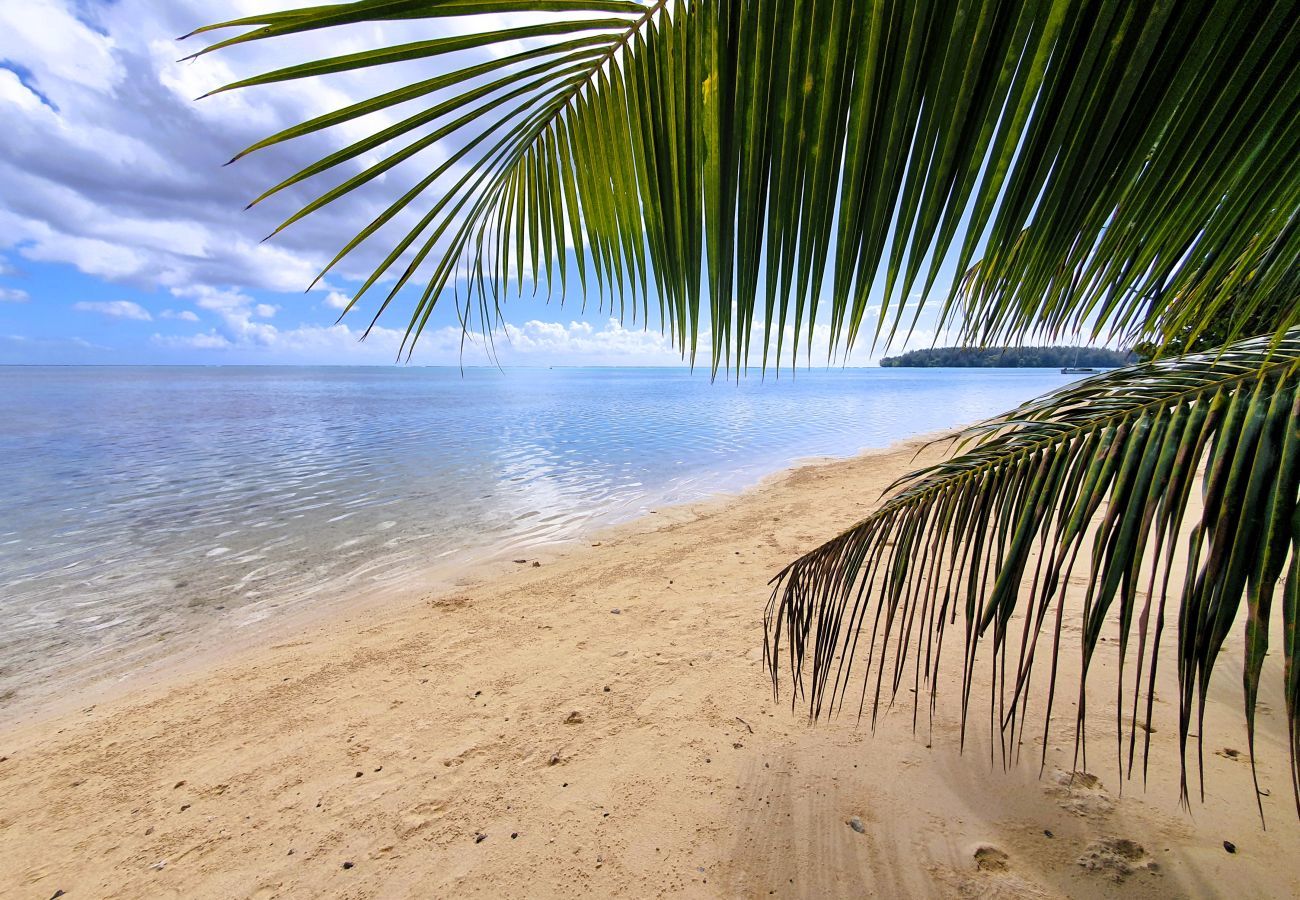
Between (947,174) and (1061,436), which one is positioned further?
(1061,436)

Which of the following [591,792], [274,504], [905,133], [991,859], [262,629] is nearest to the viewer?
[905,133]

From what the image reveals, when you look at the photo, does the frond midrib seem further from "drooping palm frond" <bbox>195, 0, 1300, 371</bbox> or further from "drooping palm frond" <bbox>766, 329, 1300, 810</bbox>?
"drooping palm frond" <bbox>195, 0, 1300, 371</bbox>

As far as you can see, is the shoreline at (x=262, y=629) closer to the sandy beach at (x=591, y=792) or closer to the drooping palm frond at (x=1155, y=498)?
the sandy beach at (x=591, y=792)

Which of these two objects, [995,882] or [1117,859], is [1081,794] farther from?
[995,882]

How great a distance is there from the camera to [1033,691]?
12.6ft

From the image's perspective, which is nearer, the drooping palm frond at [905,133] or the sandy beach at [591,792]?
the drooping palm frond at [905,133]

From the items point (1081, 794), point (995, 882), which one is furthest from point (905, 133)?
point (1081, 794)

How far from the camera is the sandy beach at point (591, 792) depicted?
2646mm

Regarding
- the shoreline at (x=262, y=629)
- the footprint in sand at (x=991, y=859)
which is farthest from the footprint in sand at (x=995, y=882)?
the shoreline at (x=262, y=629)

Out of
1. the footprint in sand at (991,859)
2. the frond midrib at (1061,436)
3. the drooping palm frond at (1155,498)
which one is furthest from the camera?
the footprint in sand at (991,859)

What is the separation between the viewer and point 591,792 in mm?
3221

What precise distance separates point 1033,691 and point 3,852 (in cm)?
649

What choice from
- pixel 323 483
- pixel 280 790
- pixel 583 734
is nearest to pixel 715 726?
pixel 583 734

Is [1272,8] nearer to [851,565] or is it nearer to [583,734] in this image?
[851,565]
